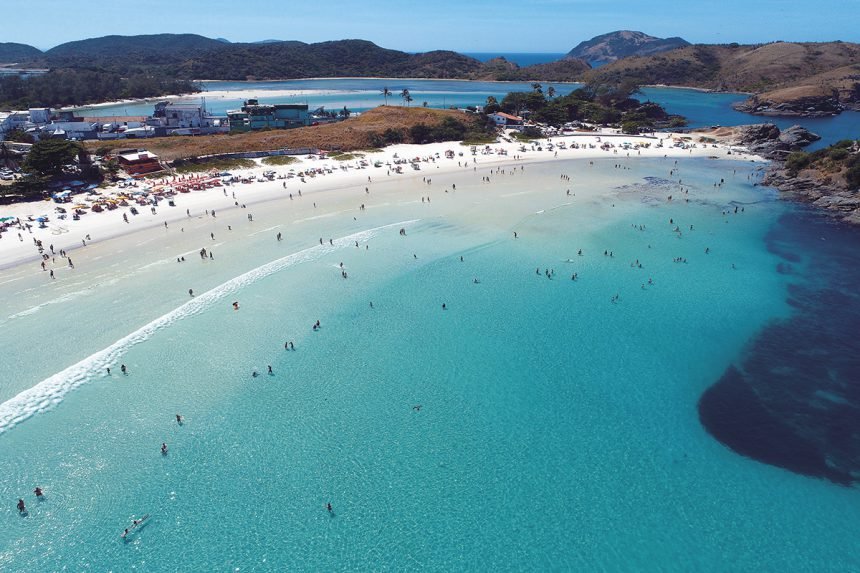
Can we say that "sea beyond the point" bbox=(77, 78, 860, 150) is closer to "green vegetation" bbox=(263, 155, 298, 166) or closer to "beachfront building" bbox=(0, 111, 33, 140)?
"beachfront building" bbox=(0, 111, 33, 140)

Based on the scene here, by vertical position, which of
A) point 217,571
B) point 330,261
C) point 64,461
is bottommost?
point 217,571

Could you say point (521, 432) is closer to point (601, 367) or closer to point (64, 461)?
point (601, 367)

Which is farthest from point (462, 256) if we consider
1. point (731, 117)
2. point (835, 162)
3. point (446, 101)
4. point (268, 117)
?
point (446, 101)

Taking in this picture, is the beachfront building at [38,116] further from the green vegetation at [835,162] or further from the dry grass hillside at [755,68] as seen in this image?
the dry grass hillside at [755,68]

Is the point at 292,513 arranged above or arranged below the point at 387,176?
below

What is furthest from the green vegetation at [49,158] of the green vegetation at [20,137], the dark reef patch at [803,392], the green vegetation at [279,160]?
the dark reef patch at [803,392]

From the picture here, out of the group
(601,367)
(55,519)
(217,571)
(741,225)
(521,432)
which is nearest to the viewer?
(217,571)

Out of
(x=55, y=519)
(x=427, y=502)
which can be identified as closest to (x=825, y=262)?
(x=427, y=502)
